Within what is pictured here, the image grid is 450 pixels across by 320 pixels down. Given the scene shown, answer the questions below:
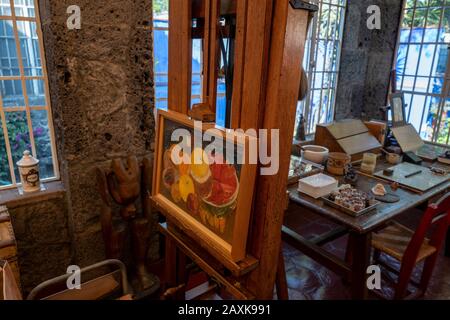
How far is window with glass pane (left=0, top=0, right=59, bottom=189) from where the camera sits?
2.03 m

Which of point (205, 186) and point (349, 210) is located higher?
point (205, 186)

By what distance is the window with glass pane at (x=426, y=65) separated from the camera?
359 centimetres

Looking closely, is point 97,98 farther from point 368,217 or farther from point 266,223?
point 368,217

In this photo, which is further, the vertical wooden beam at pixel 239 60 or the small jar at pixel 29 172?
the small jar at pixel 29 172

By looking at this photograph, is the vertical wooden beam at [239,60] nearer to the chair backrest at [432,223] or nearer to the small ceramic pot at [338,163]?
the chair backrest at [432,223]

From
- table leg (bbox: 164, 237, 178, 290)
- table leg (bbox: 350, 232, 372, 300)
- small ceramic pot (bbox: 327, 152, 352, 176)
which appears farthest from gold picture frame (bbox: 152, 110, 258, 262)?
small ceramic pot (bbox: 327, 152, 352, 176)

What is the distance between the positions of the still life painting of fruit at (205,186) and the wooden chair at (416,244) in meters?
1.49

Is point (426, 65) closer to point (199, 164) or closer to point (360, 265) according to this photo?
point (360, 265)

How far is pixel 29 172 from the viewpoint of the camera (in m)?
2.12

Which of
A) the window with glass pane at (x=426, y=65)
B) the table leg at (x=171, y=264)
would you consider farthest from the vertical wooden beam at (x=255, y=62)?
the window with glass pane at (x=426, y=65)

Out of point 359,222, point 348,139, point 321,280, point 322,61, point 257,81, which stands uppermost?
point 322,61

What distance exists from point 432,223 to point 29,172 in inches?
101

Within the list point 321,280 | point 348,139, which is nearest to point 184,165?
point 321,280
